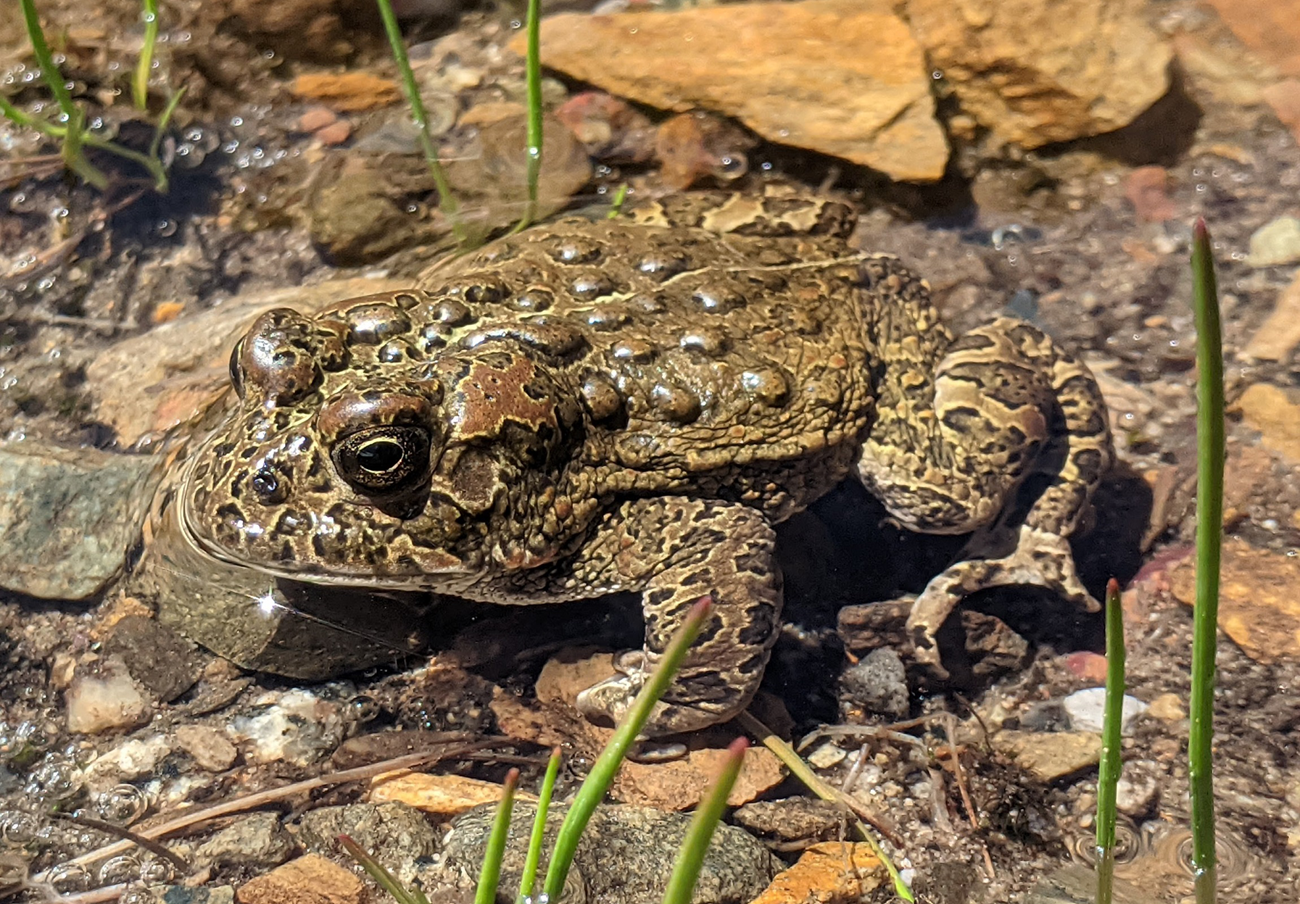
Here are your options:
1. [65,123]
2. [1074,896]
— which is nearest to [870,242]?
[1074,896]

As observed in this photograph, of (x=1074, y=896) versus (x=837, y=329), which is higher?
(x=837, y=329)

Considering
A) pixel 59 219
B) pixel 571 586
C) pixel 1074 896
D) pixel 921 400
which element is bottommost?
pixel 1074 896

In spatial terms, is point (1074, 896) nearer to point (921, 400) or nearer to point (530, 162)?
point (921, 400)

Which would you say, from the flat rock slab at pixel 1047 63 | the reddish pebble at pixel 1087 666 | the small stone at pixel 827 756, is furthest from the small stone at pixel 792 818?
the flat rock slab at pixel 1047 63

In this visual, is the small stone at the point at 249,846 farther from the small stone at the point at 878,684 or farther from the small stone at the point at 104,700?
the small stone at the point at 878,684

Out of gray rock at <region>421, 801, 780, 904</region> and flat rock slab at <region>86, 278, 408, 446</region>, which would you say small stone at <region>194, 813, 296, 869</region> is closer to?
gray rock at <region>421, 801, 780, 904</region>

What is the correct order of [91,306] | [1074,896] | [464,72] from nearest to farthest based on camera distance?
[1074,896] → [91,306] → [464,72]
